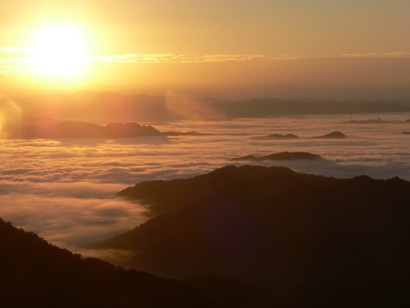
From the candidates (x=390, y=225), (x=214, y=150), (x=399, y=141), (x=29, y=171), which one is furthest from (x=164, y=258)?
(x=399, y=141)

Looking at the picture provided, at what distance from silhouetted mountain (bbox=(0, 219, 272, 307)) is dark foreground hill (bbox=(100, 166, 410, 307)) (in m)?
6.23

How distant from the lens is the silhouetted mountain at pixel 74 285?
23031 mm

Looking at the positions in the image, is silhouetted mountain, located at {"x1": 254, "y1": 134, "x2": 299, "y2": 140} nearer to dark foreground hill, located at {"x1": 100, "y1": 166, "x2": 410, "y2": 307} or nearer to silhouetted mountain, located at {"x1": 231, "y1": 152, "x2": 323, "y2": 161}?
silhouetted mountain, located at {"x1": 231, "y1": 152, "x2": 323, "y2": 161}

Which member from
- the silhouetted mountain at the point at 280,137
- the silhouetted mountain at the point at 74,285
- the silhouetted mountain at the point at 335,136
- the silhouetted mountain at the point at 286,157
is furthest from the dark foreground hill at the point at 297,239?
the silhouetted mountain at the point at 280,137

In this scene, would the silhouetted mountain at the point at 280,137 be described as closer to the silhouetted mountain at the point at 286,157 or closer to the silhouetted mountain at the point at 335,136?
the silhouetted mountain at the point at 335,136

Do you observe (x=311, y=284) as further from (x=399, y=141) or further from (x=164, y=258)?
(x=399, y=141)

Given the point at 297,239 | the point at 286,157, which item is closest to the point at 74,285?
the point at 297,239

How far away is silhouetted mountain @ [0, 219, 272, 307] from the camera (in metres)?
23.0

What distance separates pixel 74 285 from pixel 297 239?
22614 millimetres

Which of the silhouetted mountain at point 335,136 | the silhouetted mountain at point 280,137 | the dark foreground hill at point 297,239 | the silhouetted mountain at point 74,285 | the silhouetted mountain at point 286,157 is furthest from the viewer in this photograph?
the silhouetted mountain at point 280,137

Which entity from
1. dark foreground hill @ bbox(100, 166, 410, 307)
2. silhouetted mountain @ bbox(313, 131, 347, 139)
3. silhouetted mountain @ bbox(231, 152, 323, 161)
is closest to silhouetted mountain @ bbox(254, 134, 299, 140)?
silhouetted mountain @ bbox(313, 131, 347, 139)

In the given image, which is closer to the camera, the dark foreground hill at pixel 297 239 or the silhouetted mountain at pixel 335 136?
the dark foreground hill at pixel 297 239

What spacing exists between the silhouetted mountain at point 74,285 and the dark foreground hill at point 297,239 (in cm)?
623

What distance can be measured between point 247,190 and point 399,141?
313ft
